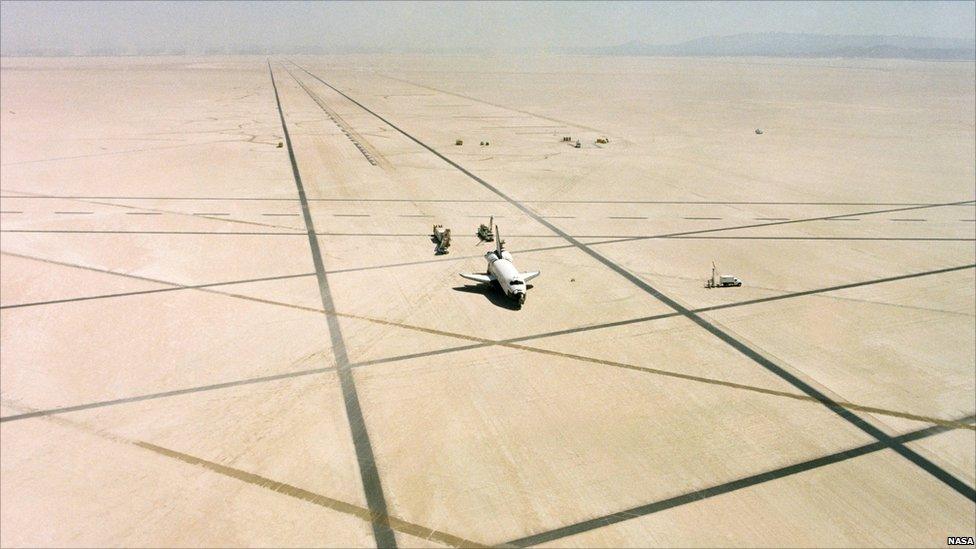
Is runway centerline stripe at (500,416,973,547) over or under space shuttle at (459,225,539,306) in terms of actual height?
under

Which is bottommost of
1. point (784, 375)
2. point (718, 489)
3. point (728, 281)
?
point (718, 489)

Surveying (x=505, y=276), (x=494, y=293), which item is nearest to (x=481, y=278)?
(x=494, y=293)

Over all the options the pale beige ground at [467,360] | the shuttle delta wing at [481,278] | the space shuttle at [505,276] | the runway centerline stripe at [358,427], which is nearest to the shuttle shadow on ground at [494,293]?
the pale beige ground at [467,360]

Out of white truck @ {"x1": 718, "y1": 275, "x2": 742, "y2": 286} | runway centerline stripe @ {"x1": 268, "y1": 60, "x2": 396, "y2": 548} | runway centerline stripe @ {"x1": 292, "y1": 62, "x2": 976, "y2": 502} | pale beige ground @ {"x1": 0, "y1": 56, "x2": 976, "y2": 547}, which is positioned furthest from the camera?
white truck @ {"x1": 718, "y1": 275, "x2": 742, "y2": 286}

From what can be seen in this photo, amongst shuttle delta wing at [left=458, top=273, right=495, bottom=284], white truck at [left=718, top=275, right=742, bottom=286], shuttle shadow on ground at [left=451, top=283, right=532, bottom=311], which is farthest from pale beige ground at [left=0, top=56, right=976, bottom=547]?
shuttle delta wing at [left=458, top=273, right=495, bottom=284]

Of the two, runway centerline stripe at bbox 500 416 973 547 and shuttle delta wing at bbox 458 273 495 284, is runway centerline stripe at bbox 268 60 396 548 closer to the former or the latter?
runway centerline stripe at bbox 500 416 973 547

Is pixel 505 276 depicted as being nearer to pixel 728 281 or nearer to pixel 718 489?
pixel 728 281

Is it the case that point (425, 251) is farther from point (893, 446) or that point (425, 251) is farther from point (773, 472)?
point (893, 446)
